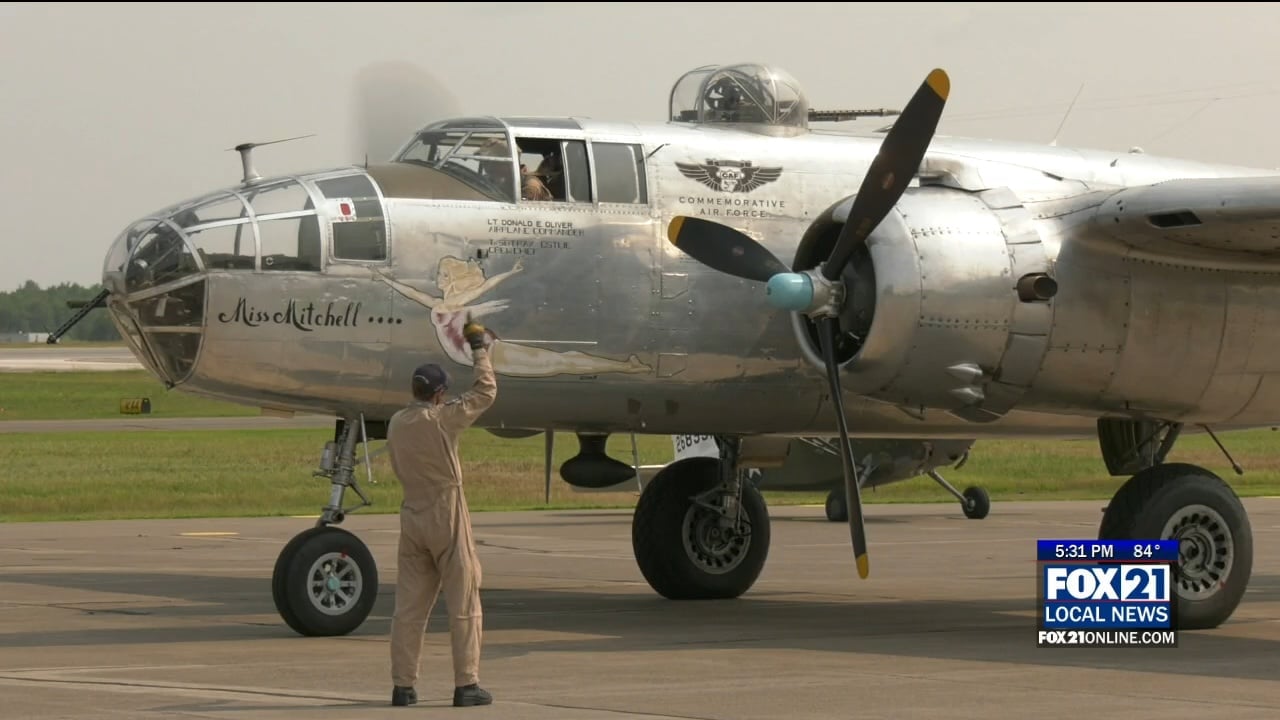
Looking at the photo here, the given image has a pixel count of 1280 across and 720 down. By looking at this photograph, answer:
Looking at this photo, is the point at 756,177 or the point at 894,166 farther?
the point at 756,177

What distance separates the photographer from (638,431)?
56.3 feet

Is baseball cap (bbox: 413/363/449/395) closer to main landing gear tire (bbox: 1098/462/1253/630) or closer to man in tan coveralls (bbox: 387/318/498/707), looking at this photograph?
man in tan coveralls (bbox: 387/318/498/707)

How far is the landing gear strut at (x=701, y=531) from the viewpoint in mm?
19234

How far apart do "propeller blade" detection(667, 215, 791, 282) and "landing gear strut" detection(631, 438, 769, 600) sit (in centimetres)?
335

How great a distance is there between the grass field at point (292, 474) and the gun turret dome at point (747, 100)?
754 inches

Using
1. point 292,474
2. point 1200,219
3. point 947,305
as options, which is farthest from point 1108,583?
point 292,474

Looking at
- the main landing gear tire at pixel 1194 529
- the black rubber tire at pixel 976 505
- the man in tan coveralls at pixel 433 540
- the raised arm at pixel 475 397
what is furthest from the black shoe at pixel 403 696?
the black rubber tire at pixel 976 505

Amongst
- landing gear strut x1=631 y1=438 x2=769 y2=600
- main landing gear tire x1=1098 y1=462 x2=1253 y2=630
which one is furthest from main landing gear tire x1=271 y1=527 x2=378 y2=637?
main landing gear tire x1=1098 y1=462 x2=1253 y2=630

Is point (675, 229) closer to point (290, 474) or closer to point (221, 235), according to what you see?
point (221, 235)

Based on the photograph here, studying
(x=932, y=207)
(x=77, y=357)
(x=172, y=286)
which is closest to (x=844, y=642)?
(x=932, y=207)

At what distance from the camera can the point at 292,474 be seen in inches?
1737

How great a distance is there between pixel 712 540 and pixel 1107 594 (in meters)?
5.02

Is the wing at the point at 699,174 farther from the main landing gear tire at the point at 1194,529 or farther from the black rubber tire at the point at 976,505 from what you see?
the black rubber tire at the point at 976,505

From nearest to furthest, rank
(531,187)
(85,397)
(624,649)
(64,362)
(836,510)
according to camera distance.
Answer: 1. (624,649)
2. (531,187)
3. (836,510)
4. (85,397)
5. (64,362)
